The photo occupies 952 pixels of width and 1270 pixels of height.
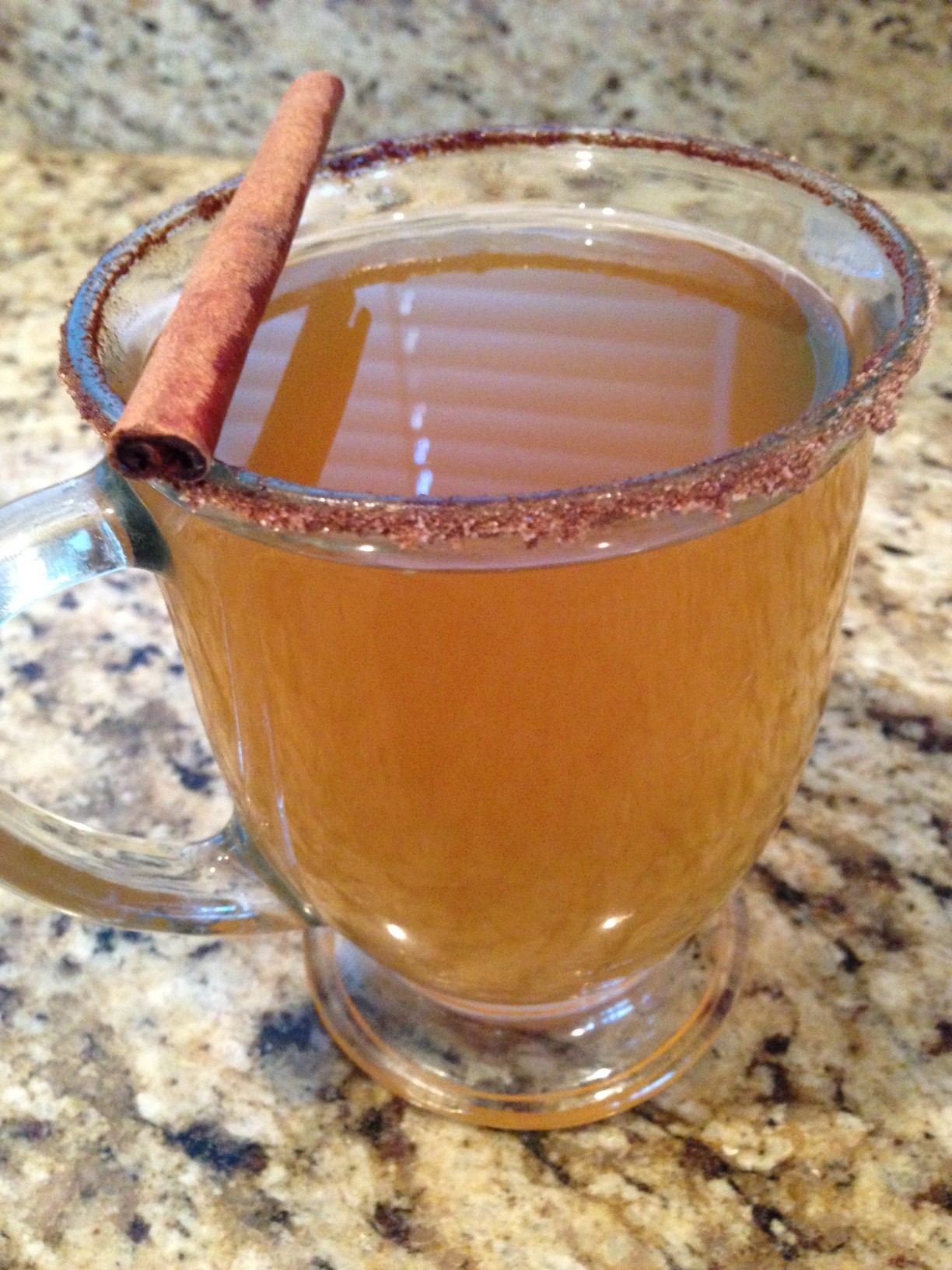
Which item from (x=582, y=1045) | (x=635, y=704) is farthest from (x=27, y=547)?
(x=582, y=1045)

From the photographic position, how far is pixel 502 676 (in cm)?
43

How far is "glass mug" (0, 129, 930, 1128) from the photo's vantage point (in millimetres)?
414

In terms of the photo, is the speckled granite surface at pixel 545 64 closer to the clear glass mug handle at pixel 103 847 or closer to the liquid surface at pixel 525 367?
the liquid surface at pixel 525 367

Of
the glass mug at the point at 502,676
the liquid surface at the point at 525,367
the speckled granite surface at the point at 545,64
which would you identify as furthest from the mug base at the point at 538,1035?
the speckled granite surface at the point at 545,64

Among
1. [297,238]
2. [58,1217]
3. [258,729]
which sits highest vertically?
[297,238]

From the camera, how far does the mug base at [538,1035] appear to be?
2.03ft

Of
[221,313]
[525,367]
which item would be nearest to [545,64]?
[525,367]

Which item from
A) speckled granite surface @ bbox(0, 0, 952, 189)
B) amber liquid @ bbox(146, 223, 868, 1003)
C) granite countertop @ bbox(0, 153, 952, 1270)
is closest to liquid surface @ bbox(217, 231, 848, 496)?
amber liquid @ bbox(146, 223, 868, 1003)

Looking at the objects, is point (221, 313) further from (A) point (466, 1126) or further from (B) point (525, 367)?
(A) point (466, 1126)

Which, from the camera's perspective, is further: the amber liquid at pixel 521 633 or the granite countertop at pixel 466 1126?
the granite countertop at pixel 466 1126

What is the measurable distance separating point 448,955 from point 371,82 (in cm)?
101

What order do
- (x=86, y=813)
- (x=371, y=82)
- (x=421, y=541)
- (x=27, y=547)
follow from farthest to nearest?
(x=371, y=82) < (x=86, y=813) < (x=27, y=547) < (x=421, y=541)

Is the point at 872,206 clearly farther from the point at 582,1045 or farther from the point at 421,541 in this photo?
the point at 582,1045

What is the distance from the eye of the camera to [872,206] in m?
0.56
